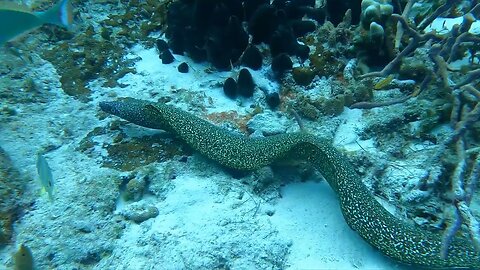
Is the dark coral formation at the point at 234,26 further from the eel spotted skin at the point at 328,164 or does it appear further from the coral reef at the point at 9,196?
the coral reef at the point at 9,196

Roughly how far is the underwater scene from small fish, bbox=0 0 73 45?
0.06 feet

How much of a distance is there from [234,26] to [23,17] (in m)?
2.72

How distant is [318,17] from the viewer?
5551mm

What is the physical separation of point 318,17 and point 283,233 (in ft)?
13.2

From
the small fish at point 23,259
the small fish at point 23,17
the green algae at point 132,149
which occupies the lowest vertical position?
the small fish at point 23,259

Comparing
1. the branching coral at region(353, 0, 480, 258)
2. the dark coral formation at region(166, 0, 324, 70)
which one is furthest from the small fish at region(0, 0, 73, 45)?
the branching coral at region(353, 0, 480, 258)

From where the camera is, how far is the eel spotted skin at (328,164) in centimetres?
283

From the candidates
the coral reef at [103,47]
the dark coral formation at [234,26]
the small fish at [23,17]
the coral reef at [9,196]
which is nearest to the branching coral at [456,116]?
the dark coral formation at [234,26]

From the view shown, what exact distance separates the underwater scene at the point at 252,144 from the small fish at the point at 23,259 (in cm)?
1

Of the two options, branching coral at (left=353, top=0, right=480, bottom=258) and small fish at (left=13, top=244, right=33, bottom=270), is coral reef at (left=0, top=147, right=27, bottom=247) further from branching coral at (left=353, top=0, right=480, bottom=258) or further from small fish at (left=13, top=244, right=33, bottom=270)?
branching coral at (left=353, top=0, right=480, bottom=258)

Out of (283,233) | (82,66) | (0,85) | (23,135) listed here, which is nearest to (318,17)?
(283,233)

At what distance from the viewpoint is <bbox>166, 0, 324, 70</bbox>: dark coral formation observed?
4.85 m

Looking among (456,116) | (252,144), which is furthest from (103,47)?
(456,116)

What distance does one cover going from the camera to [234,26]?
473cm
